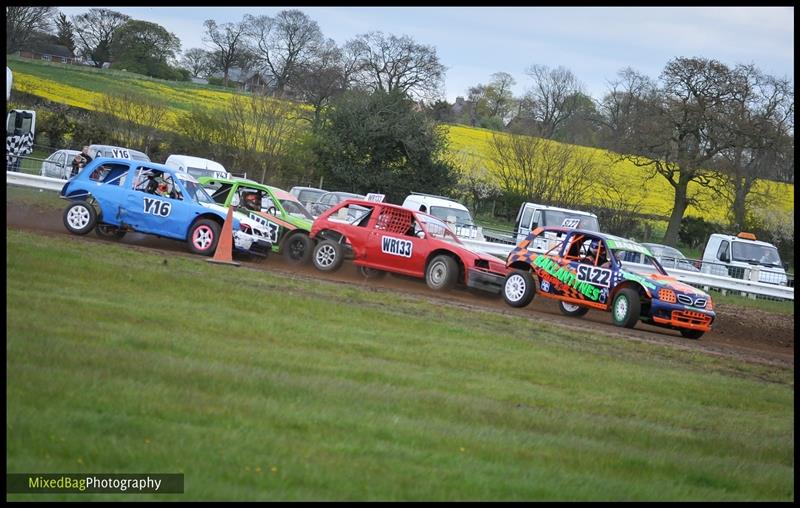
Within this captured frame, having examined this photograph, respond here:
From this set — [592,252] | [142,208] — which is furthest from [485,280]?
[142,208]

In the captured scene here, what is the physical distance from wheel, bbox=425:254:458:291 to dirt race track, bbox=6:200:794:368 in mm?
185

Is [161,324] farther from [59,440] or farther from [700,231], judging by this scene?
[700,231]

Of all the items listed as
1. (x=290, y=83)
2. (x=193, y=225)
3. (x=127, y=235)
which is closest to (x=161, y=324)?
(x=193, y=225)

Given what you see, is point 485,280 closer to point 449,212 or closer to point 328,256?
point 328,256

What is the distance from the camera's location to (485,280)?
18469mm

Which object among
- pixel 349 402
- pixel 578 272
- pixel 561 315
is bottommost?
pixel 349 402

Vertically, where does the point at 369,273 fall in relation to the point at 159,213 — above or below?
below

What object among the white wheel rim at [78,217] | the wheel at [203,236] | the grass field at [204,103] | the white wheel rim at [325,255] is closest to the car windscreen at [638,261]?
the white wheel rim at [325,255]

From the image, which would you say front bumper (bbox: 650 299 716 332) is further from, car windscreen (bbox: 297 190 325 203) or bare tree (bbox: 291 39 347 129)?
bare tree (bbox: 291 39 347 129)

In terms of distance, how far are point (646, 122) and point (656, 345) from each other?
3026 cm

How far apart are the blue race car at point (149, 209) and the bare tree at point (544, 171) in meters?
30.2

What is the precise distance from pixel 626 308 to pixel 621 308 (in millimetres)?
136

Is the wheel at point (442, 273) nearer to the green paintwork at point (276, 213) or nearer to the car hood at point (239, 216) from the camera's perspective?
the green paintwork at point (276, 213)

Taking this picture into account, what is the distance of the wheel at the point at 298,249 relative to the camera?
1995 centimetres
